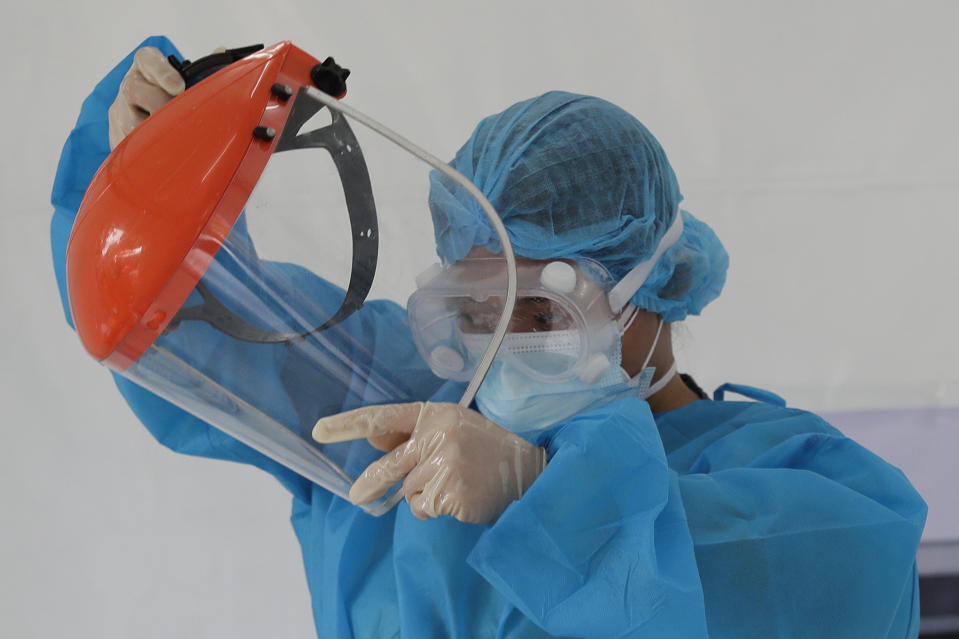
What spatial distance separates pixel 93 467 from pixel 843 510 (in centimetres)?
144

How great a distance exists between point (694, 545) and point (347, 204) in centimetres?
45

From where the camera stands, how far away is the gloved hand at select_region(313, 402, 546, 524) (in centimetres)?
68

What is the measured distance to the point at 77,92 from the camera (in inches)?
62.1

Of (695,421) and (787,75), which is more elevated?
(787,75)

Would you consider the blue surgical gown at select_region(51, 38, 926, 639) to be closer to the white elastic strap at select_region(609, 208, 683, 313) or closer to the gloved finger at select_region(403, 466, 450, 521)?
the gloved finger at select_region(403, 466, 450, 521)

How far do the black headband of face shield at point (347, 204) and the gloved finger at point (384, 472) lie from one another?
13 centimetres

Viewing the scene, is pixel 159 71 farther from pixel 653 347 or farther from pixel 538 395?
pixel 653 347

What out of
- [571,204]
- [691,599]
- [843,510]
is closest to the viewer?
[691,599]

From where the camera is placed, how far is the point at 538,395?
2.98ft

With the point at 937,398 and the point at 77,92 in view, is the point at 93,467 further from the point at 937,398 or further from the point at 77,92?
the point at 937,398

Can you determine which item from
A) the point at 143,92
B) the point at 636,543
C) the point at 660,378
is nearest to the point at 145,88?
the point at 143,92

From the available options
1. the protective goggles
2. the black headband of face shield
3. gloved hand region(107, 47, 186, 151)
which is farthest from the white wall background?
the black headband of face shield

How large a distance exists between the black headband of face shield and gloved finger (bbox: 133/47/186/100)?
0.17m

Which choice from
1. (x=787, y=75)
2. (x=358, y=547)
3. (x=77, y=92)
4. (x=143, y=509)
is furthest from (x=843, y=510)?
(x=77, y=92)
